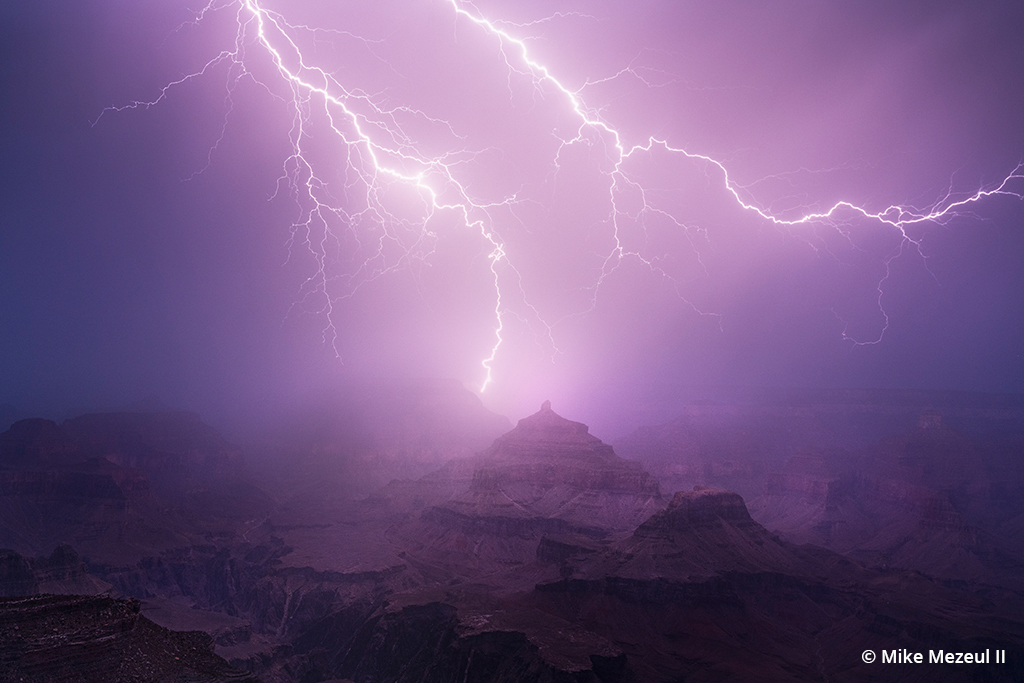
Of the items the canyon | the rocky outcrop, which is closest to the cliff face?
the canyon

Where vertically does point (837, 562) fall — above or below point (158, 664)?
above

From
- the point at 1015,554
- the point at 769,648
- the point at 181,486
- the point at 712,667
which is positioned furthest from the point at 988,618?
the point at 181,486

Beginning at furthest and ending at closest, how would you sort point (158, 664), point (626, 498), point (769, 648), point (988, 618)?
point (626, 498)
point (988, 618)
point (769, 648)
point (158, 664)

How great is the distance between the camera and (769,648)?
176 feet

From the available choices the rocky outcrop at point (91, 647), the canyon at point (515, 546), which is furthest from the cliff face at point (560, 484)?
the rocky outcrop at point (91, 647)

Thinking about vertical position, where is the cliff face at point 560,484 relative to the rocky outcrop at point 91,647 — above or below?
above

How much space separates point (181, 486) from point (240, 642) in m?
73.0

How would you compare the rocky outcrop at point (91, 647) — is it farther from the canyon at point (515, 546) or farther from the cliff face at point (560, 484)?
the cliff face at point (560, 484)

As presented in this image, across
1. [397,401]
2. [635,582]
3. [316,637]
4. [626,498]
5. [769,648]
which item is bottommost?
[316,637]

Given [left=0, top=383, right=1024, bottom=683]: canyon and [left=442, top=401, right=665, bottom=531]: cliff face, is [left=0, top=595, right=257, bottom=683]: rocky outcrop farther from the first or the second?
[left=442, top=401, right=665, bottom=531]: cliff face

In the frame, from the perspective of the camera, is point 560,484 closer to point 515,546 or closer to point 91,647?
point 515,546

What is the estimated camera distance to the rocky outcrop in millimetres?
25578

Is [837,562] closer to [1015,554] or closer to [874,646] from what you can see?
[874,646]

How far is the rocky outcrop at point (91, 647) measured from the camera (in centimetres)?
2558
